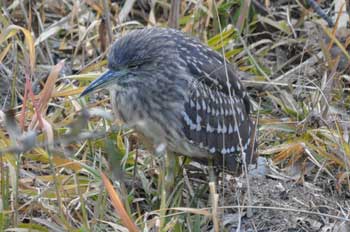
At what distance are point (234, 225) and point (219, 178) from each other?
36 centimetres

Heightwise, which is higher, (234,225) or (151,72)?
(151,72)

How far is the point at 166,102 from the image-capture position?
3.67 m

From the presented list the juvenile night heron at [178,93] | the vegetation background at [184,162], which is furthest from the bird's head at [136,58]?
the vegetation background at [184,162]

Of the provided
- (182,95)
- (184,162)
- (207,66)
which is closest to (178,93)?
(182,95)

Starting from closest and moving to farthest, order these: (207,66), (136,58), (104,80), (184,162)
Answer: (104,80), (136,58), (207,66), (184,162)

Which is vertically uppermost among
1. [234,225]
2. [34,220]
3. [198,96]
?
[198,96]

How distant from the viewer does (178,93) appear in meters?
3.70

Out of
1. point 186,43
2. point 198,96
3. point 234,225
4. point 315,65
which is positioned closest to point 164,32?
point 186,43

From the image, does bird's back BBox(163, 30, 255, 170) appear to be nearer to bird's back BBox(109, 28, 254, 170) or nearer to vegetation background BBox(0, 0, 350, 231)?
bird's back BBox(109, 28, 254, 170)

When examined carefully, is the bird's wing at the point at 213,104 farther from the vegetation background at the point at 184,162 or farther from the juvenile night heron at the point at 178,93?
the vegetation background at the point at 184,162

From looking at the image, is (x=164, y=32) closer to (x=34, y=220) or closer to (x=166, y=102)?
(x=166, y=102)

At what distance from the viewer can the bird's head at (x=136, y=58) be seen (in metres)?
3.62

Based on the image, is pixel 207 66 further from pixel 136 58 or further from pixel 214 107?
pixel 136 58

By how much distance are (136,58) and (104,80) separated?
21 centimetres
